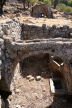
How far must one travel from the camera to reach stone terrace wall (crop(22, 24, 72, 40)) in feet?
49.1

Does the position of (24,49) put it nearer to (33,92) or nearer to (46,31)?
(33,92)

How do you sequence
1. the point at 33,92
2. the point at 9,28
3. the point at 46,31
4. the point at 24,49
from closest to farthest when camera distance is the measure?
the point at 24,49 < the point at 33,92 < the point at 9,28 < the point at 46,31

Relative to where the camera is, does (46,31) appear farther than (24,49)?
Yes

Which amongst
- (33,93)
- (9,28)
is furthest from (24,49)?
(33,93)

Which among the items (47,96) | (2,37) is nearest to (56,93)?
(47,96)

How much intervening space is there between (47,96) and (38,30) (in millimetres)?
6950

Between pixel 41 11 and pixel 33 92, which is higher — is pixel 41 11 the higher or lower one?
the higher one

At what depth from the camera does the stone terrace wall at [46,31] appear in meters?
15.0

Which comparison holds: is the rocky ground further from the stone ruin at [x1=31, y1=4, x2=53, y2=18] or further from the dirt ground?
the stone ruin at [x1=31, y1=4, x2=53, y2=18]

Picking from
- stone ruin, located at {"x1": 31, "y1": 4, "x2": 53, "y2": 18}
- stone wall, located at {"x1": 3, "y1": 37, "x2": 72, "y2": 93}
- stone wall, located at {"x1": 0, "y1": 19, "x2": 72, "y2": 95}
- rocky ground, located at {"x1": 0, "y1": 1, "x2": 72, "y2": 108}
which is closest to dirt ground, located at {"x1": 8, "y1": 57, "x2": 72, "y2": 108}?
rocky ground, located at {"x1": 0, "y1": 1, "x2": 72, "y2": 108}

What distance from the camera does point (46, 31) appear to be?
49.2 feet

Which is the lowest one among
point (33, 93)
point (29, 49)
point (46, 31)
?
point (33, 93)

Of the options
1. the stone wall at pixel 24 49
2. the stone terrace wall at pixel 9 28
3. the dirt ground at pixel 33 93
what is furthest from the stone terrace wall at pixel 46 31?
the stone wall at pixel 24 49

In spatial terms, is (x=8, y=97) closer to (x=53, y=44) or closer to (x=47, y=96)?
(x=47, y=96)
